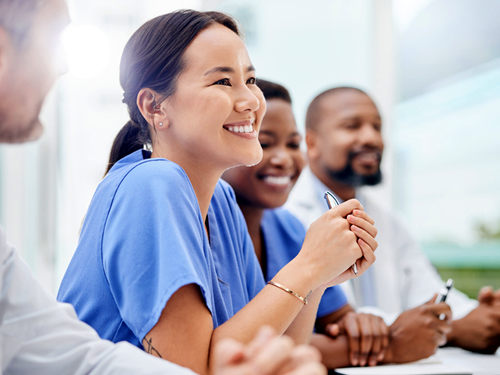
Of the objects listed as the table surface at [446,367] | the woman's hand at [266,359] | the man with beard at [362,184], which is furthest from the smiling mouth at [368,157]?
the woman's hand at [266,359]

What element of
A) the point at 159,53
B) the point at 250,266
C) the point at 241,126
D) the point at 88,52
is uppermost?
the point at 88,52

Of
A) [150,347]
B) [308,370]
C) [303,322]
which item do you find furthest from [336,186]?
[308,370]

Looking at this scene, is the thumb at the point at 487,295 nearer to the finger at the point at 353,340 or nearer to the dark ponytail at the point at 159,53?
the finger at the point at 353,340

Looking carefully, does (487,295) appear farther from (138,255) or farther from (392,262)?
(138,255)

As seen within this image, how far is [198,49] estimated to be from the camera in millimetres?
876

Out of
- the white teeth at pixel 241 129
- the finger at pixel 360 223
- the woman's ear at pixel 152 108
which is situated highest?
the woman's ear at pixel 152 108

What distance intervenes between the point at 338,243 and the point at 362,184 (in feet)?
4.00

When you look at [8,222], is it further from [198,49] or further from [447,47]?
[447,47]

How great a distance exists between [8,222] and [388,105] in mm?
2145

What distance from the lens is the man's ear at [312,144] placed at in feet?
6.43

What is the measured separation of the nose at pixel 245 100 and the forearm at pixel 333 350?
1.81ft

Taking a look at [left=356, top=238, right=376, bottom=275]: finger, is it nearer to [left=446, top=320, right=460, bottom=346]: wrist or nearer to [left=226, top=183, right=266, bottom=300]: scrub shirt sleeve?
[left=226, top=183, right=266, bottom=300]: scrub shirt sleeve

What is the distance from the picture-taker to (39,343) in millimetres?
609

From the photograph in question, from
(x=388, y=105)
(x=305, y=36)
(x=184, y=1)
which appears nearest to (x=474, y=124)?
(x=388, y=105)
